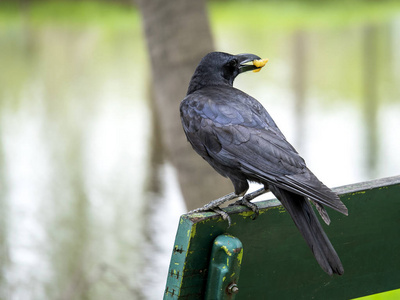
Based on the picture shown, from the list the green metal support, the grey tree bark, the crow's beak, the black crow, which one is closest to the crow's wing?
the black crow

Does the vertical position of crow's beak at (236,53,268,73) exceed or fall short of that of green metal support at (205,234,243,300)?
it exceeds it

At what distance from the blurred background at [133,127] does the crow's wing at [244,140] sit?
1.50 meters

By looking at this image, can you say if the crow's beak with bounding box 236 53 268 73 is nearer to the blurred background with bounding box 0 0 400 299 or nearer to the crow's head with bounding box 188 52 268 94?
the crow's head with bounding box 188 52 268 94

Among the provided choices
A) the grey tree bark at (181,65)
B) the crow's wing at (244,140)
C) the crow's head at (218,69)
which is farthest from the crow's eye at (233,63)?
the grey tree bark at (181,65)

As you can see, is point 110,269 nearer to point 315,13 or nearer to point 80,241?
point 80,241

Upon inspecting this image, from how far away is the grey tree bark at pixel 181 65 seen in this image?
3729 millimetres

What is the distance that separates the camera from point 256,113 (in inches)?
84.4

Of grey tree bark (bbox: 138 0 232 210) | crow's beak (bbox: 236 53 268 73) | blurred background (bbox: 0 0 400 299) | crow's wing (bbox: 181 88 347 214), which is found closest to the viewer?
Answer: crow's wing (bbox: 181 88 347 214)

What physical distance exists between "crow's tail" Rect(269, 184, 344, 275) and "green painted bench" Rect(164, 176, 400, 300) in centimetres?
4

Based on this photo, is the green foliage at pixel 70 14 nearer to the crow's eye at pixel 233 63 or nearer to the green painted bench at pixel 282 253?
the crow's eye at pixel 233 63

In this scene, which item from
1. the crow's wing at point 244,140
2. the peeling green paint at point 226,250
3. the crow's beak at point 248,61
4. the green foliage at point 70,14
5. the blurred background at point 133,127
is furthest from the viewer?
the green foliage at point 70,14

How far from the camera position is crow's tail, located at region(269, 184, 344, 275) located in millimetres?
A: 1686

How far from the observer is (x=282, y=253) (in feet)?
6.14

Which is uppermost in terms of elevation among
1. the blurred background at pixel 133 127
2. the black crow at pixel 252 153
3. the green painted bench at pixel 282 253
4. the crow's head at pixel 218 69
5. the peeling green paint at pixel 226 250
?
the crow's head at pixel 218 69
